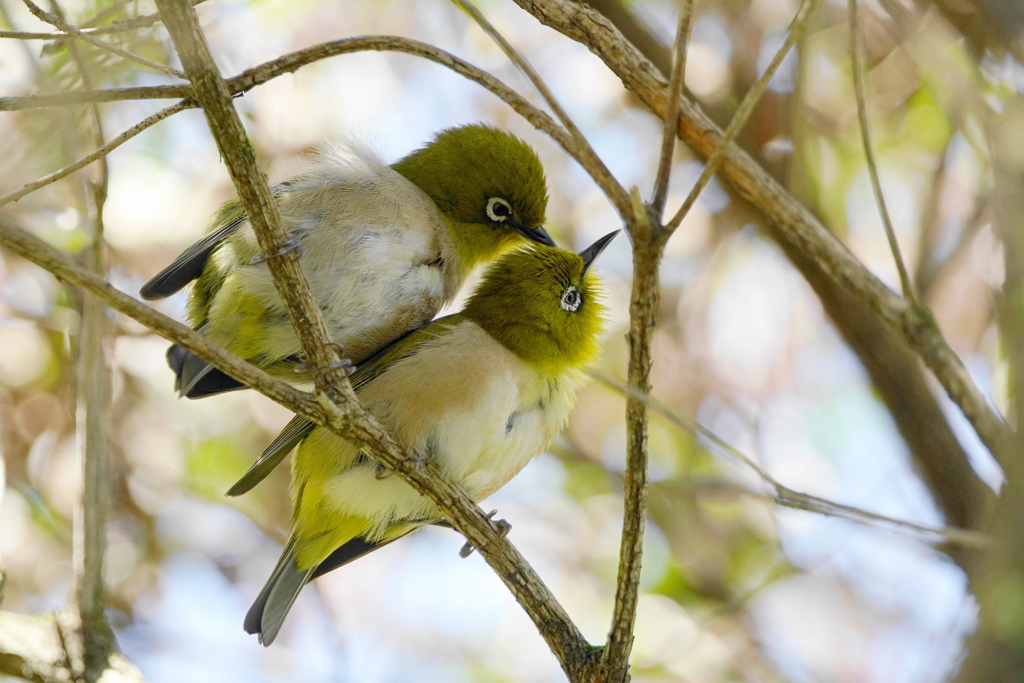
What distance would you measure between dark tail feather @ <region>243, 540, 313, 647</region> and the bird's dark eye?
1.59 m

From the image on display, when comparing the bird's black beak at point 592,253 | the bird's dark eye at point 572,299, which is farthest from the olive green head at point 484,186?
the bird's dark eye at point 572,299

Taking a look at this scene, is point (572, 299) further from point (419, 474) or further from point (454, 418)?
point (419, 474)

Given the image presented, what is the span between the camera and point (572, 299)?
4.21m

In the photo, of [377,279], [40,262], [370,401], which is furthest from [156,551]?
[40,262]

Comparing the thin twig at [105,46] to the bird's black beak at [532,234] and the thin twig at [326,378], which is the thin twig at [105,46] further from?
the bird's black beak at [532,234]

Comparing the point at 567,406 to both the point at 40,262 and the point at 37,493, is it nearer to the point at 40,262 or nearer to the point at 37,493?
the point at 40,262

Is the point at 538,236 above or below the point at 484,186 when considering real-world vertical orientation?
below

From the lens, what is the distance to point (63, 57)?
12.6 ft

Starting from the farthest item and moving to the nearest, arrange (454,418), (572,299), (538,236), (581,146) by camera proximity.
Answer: (538,236), (572,299), (454,418), (581,146)

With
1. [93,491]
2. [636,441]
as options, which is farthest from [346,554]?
[636,441]

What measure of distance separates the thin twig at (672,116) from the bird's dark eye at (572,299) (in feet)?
6.90

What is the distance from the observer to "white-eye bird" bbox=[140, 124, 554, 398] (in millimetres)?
3580

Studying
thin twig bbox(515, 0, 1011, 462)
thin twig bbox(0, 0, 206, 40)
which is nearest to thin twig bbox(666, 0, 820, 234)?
thin twig bbox(515, 0, 1011, 462)

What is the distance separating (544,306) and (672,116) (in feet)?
6.83
